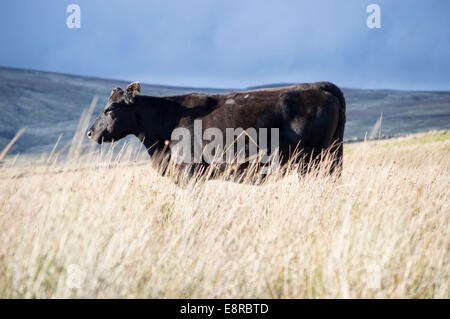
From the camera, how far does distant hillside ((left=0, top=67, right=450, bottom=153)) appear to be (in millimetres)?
65812

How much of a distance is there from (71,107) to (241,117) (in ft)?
283

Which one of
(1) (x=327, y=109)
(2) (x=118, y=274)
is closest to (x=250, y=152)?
(1) (x=327, y=109)

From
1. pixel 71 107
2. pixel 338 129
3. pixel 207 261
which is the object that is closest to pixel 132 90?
pixel 338 129

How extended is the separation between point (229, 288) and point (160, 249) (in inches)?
37.0

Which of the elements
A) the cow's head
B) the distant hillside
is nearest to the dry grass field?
the cow's head

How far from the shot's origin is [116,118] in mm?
7453

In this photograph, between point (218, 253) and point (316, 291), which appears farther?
point (218, 253)

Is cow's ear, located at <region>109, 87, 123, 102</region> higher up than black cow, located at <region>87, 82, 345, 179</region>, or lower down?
higher up

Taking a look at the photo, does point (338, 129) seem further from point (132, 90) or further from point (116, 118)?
point (116, 118)

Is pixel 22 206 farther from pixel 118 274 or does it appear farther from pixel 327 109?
pixel 327 109

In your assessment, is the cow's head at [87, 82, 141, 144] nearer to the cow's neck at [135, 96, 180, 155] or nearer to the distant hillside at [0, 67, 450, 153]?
the cow's neck at [135, 96, 180, 155]

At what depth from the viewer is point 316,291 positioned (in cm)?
310

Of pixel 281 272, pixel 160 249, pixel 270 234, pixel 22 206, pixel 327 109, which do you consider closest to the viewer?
pixel 281 272

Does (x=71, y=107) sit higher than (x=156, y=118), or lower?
higher
